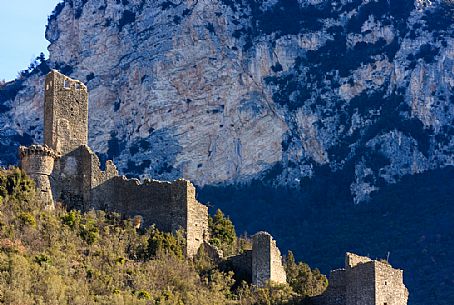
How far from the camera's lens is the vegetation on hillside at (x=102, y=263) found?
49438 mm

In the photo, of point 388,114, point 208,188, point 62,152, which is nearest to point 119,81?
point 208,188

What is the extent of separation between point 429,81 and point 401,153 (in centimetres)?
870

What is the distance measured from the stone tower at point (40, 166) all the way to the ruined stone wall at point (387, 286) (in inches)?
556

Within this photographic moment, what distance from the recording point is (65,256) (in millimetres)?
52000

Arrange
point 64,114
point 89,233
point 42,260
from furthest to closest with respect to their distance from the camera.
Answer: point 64,114 → point 89,233 → point 42,260

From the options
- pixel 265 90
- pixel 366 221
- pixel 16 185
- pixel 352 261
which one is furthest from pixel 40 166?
pixel 265 90

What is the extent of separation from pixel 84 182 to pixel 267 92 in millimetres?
59766

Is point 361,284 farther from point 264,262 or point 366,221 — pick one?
point 366,221

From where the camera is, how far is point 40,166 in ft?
181

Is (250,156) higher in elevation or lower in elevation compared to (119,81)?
lower

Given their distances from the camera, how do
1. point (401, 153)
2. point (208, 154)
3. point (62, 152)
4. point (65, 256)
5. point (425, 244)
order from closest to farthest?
point (65, 256) → point (62, 152) → point (425, 244) → point (401, 153) → point (208, 154)

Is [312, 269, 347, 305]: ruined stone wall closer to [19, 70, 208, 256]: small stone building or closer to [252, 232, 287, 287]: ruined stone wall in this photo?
[252, 232, 287, 287]: ruined stone wall

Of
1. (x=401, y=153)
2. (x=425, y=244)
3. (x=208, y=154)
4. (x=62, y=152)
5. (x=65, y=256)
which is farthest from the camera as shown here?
(x=208, y=154)

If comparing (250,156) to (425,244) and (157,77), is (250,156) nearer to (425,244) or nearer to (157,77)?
(157,77)
